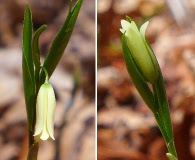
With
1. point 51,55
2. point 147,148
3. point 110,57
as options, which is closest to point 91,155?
point 147,148

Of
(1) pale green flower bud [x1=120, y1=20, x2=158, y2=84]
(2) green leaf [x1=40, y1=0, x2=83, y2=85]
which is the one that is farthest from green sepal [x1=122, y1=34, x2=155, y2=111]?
(2) green leaf [x1=40, y1=0, x2=83, y2=85]

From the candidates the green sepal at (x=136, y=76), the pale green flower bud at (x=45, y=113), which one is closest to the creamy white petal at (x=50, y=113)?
the pale green flower bud at (x=45, y=113)

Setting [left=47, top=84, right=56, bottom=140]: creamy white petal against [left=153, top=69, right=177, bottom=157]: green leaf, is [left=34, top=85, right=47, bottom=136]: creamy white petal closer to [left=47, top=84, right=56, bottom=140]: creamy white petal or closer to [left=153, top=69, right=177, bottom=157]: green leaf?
[left=47, top=84, right=56, bottom=140]: creamy white petal

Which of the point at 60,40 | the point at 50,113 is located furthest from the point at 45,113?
Result: the point at 60,40

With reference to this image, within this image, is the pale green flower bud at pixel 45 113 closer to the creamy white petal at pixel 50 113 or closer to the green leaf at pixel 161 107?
the creamy white petal at pixel 50 113

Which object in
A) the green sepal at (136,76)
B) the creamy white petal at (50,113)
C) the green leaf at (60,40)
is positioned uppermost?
the green leaf at (60,40)

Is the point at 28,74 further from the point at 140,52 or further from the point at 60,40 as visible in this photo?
the point at 140,52

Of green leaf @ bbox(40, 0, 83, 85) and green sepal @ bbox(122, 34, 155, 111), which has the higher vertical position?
green leaf @ bbox(40, 0, 83, 85)
